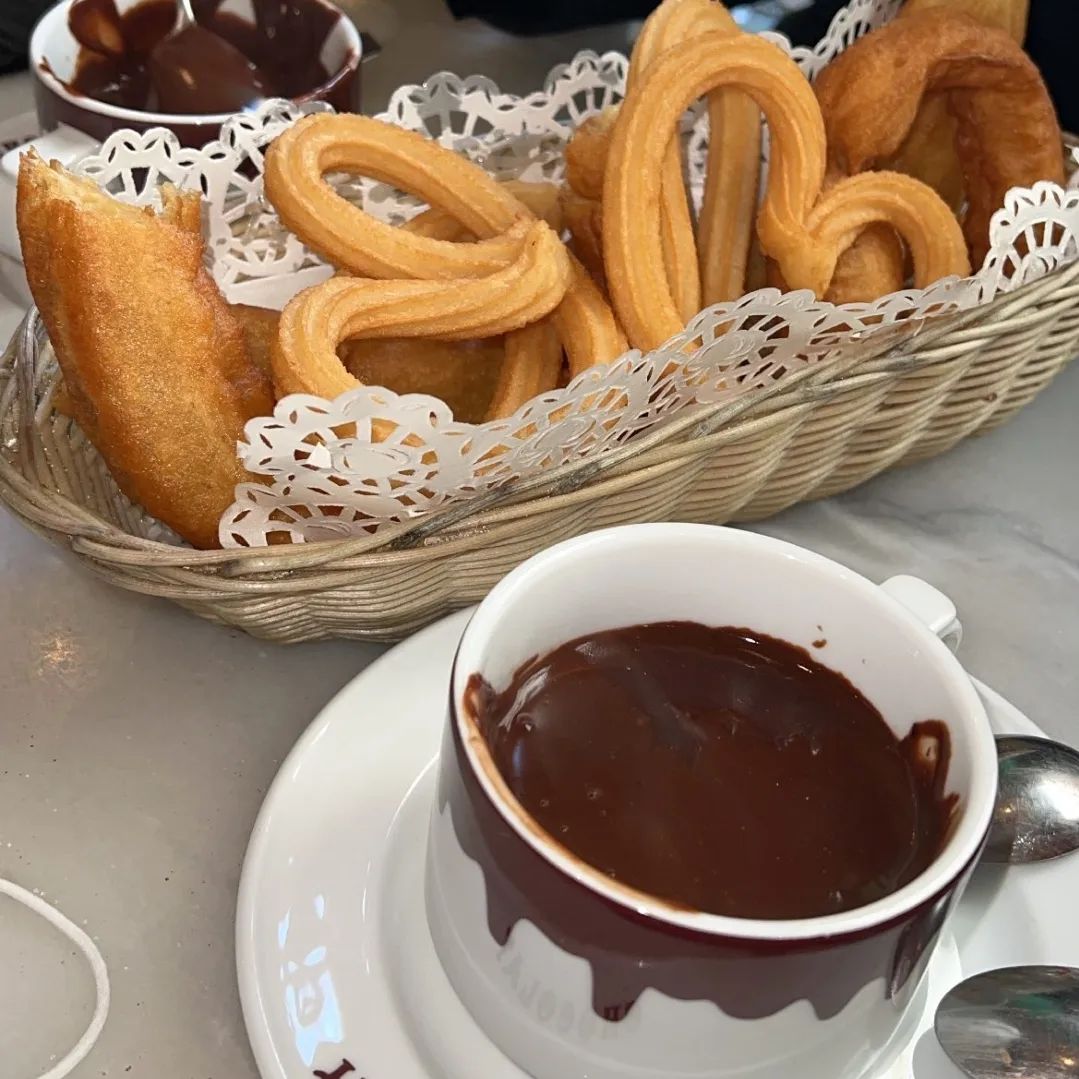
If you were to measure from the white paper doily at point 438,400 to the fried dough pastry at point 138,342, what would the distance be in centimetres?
3

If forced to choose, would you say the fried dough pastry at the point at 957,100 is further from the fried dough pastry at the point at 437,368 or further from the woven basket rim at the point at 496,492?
the fried dough pastry at the point at 437,368

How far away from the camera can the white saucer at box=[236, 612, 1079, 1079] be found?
38 centimetres

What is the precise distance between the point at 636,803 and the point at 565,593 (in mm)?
80

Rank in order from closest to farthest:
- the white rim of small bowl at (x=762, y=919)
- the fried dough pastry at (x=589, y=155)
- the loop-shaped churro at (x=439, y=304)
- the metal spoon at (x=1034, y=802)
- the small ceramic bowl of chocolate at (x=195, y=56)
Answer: the white rim of small bowl at (x=762, y=919)
the metal spoon at (x=1034, y=802)
the loop-shaped churro at (x=439, y=304)
the fried dough pastry at (x=589, y=155)
the small ceramic bowl of chocolate at (x=195, y=56)

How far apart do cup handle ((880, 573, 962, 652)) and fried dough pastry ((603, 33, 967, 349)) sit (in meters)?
0.20

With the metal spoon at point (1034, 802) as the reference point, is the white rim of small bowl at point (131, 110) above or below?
above

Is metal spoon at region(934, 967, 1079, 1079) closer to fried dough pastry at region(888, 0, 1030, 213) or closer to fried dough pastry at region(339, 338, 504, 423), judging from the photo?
fried dough pastry at region(339, 338, 504, 423)

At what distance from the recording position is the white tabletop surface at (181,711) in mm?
454

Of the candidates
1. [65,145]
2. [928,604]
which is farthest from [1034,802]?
[65,145]

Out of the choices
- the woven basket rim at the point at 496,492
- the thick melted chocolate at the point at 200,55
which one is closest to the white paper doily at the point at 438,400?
the woven basket rim at the point at 496,492

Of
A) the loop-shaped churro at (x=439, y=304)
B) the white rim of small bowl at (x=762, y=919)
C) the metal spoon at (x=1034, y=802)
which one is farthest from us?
the loop-shaped churro at (x=439, y=304)

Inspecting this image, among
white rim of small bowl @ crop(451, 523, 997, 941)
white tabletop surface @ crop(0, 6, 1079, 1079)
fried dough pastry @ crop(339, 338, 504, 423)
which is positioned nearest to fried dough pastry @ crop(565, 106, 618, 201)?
fried dough pastry @ crop(339, 338, 504, 423)

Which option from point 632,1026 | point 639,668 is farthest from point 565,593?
point 632,1026

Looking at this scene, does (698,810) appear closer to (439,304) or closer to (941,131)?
(439,304)
